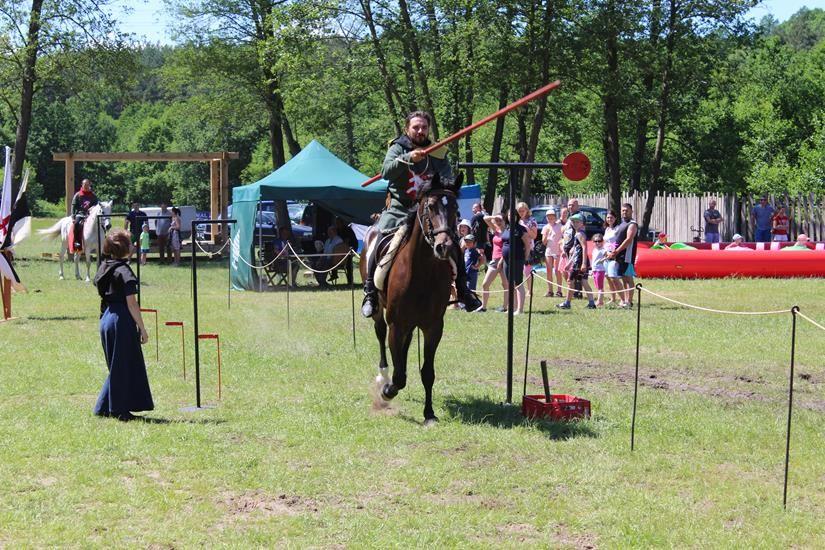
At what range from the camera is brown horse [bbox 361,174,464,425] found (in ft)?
28.9

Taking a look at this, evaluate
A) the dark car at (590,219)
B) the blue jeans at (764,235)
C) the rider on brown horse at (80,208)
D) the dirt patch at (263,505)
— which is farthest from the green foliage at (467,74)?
the dirt patch at (263,505)

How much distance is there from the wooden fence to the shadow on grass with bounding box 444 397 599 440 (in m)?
26.7

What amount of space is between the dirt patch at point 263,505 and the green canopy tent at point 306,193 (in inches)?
647

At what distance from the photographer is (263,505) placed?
22.2 ft

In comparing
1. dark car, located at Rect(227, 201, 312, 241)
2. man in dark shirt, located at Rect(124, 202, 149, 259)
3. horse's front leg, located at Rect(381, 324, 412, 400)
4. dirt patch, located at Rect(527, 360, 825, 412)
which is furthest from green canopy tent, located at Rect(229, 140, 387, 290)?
horse's front leg, located at Rect(381, 324, 412, 400)

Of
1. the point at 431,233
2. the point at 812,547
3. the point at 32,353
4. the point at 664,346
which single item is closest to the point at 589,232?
the point at 664,346

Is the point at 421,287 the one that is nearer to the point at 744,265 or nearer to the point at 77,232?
the point at 744,265

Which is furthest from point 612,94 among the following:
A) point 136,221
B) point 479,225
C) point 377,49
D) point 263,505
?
point 263,505

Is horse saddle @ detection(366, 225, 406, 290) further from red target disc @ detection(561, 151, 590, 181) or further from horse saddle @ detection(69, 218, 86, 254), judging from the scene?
horse saddle @ detection(69, 218, 86, 254)

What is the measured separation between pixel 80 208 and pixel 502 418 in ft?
64.3

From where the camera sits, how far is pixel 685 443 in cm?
836

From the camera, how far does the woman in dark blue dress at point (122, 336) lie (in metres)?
9.24

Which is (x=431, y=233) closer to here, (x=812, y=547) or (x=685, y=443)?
(x=685, y=443)

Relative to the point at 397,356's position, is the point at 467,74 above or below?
above
